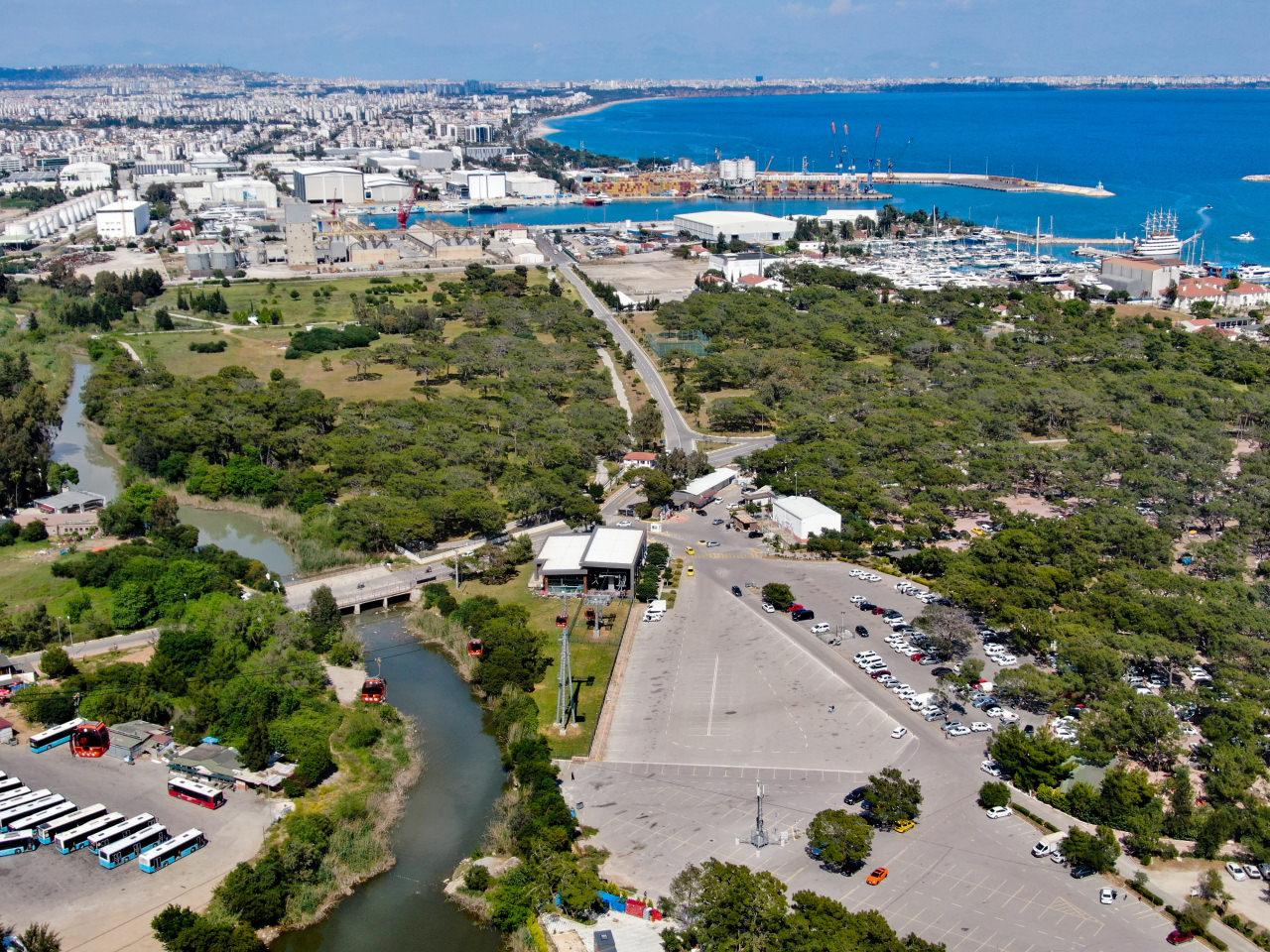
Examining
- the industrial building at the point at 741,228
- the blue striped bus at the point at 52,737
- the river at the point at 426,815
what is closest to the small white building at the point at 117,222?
the industrial building at the point at 741,228

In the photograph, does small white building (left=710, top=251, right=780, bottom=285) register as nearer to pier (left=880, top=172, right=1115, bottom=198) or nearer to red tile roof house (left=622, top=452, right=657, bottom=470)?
red tile roof house (left=622, top=452, right=657, bottom=470)

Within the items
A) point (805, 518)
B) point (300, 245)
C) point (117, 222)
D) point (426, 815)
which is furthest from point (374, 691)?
point (117, 222)

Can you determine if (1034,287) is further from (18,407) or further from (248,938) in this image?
(248,938)

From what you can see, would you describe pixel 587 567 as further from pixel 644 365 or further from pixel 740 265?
pixel 740 265

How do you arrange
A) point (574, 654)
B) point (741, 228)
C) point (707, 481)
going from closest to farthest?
point (574, 654) < point (707, 481) < point (741, 228)

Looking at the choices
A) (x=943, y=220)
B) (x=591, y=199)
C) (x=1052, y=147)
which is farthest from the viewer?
(x=1052, y=147)

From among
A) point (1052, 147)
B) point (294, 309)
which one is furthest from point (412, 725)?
point (1052, 147)
